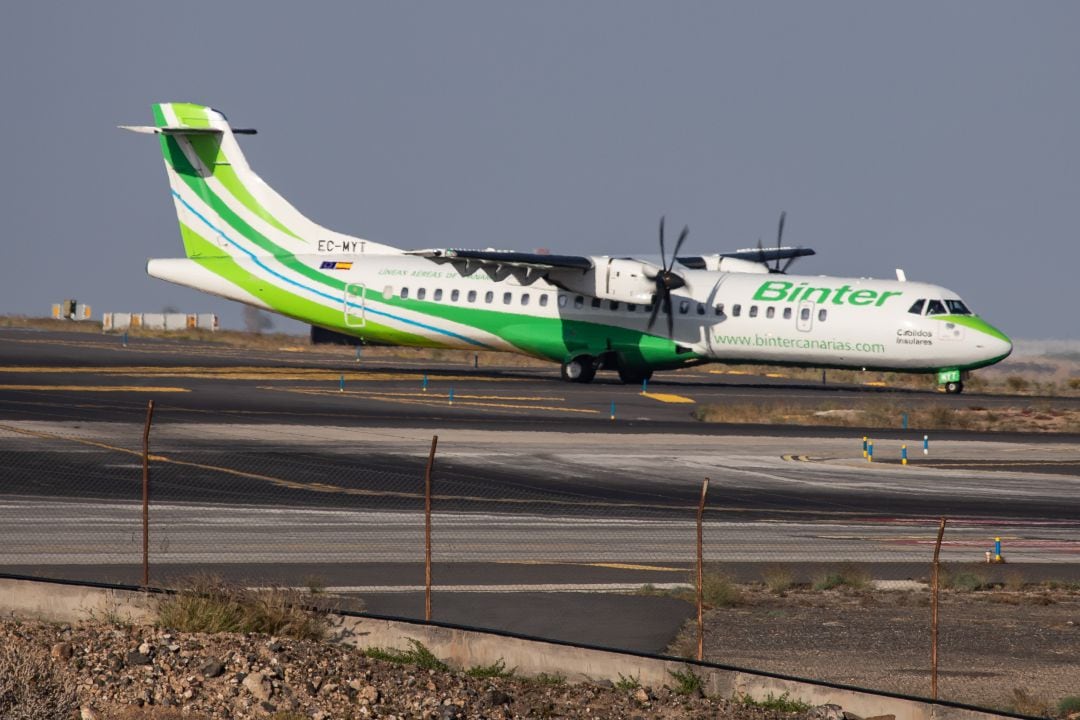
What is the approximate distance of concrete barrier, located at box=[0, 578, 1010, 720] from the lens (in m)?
13.7

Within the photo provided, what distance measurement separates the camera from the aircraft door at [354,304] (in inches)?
1981

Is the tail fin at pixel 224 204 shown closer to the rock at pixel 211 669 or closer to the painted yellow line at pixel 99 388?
the painted yellow line at pixel 99 388

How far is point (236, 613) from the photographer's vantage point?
15875mm

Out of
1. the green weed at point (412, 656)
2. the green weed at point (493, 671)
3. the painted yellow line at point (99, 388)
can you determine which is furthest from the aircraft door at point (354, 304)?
the green weed at point (493, 671)

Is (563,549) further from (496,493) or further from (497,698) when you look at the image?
(497,698)

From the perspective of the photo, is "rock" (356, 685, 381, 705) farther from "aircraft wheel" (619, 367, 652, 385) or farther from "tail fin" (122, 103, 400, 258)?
"tail fin" (122, 103, 400, 258)

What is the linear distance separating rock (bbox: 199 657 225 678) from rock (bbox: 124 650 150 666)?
552 millimetres

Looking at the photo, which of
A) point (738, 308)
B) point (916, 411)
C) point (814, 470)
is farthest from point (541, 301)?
point (814, 470)

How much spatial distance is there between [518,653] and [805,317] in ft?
106

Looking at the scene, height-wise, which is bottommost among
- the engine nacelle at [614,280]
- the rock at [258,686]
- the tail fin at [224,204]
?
the rock at [258,686]

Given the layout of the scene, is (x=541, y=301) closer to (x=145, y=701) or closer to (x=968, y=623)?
(x=968, y=623)

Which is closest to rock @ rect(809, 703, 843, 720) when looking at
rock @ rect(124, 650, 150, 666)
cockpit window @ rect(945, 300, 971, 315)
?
rock @ rect(124, 650, 150, 666)

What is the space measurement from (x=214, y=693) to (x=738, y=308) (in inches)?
1349

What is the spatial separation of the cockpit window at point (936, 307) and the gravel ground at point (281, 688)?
32.9m
